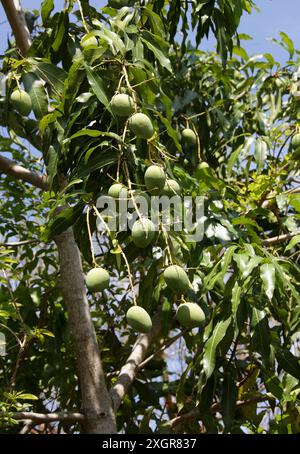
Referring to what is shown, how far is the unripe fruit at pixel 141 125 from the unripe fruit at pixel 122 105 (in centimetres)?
3

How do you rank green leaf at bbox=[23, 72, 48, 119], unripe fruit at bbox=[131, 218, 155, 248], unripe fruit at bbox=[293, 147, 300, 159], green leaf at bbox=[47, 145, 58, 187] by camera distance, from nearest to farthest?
unripe fruit at bbox=[131, 218, 155, 248]
green leaf at bbox=[47, 145, 58, 187]
green leaf at bbox=[23, 72, 48, 119]
unripe fruit at bbox=[293, 147, 300, 159]

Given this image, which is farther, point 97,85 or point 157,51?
point 157,51

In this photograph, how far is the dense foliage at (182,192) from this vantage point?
1690mm

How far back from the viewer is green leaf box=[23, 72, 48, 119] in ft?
6.00

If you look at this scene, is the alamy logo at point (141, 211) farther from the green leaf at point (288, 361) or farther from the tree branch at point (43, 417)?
the tree branch at point (43, 417)

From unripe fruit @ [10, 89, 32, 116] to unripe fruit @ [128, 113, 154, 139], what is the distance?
391 mm

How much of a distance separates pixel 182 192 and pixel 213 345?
44 centimetres

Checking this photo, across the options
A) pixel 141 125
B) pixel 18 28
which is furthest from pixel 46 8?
pixel 141 125

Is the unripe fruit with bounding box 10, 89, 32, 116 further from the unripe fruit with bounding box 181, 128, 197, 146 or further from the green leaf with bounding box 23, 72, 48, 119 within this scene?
the unripe fruit with bounding box 181, 128, 197, 146

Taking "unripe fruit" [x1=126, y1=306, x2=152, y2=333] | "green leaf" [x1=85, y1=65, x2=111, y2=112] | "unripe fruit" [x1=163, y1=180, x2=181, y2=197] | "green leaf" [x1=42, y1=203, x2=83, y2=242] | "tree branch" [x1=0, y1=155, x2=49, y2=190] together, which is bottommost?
"unripe fruit" [x1=126, y1=306, x2=152, y2=333]

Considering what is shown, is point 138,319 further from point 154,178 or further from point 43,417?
point 43,417

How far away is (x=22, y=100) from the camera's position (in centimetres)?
179

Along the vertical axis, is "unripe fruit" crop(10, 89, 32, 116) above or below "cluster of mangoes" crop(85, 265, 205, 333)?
above

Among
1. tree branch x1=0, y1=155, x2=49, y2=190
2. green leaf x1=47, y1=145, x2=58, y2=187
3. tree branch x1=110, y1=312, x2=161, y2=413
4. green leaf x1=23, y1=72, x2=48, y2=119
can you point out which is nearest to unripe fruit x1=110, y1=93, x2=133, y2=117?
green leaf x1=47, y1=145, x2=58, y2=187
